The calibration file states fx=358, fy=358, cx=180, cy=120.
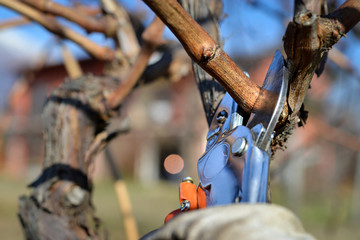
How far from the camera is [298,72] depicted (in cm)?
69

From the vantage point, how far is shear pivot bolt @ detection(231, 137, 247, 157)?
2.09 feet

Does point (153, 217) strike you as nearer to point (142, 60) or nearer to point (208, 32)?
point (142, 60)

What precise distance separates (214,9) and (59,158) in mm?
760

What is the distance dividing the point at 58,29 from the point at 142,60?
606 mm

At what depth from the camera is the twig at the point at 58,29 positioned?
1.58 m

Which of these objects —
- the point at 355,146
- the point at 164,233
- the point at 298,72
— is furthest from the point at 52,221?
the point at 355,146

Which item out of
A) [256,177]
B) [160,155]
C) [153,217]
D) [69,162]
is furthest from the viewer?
[160,155]

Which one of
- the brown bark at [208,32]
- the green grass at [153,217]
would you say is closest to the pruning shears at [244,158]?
the brown bark at [208,32]

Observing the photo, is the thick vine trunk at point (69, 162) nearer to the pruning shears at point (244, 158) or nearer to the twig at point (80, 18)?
the twig at point (80, 18)

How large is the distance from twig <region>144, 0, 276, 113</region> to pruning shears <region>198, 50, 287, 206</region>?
0.08ft

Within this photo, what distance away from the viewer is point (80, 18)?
1.79 metres

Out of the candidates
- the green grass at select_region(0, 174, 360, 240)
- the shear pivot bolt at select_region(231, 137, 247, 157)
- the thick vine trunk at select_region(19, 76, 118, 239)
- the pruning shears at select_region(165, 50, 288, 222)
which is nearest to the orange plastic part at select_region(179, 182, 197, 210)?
the pruning shears at select_region(165, 50, 288, 222)

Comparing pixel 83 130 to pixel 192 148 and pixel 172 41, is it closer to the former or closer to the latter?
pixel 172 41

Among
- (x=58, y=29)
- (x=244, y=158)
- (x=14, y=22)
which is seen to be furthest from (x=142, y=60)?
(x=14, y=22)
